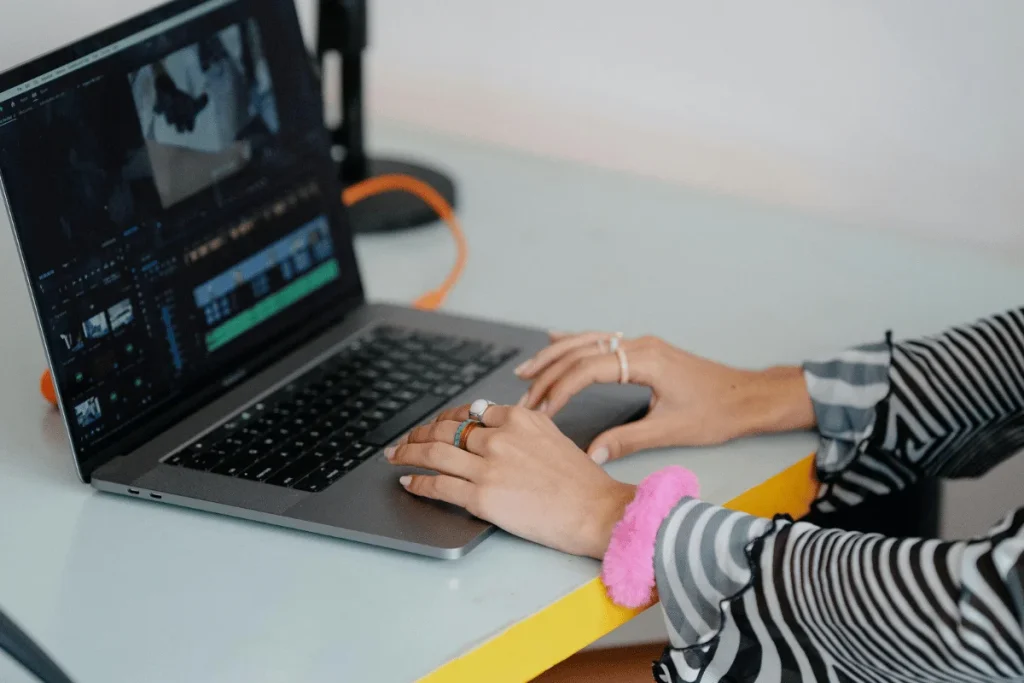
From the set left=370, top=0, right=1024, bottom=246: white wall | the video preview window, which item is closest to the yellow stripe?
the video preview window

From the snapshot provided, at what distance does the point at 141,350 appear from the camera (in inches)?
35.6

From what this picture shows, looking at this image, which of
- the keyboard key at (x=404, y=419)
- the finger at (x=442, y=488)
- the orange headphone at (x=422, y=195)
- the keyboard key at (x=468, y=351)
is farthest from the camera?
the orange headphone at (x=422, y=195)

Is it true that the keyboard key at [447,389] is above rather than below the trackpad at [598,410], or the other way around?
above

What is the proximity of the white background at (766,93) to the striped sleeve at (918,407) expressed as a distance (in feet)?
1.18

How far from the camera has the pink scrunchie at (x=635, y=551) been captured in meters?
0.77

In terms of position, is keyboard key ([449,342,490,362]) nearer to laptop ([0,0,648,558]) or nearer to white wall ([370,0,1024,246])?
laptop ([0,0,648,558])

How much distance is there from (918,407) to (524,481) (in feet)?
1.13

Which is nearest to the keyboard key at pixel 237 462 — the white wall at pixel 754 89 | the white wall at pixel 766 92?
the white wall at pixel 754 89

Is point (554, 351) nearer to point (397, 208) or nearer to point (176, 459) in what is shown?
point (176, 459)

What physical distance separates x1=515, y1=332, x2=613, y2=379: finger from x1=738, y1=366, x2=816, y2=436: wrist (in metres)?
0.12

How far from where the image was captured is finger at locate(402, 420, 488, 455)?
2.75 ft

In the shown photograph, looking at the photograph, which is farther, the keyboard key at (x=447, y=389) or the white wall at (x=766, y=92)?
the white wall at (x=766, y=92)

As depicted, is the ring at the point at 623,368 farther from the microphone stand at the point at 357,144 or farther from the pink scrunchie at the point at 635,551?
the microphone stand at the point at 357,144

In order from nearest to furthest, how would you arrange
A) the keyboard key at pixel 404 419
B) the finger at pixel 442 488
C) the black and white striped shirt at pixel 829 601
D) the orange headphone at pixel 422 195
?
the black and white striped shirt at pixel 829 601, the finger at pixel 442 488, the keyboard key at pixel 404 419, the orange headphone at pixel 422 195
